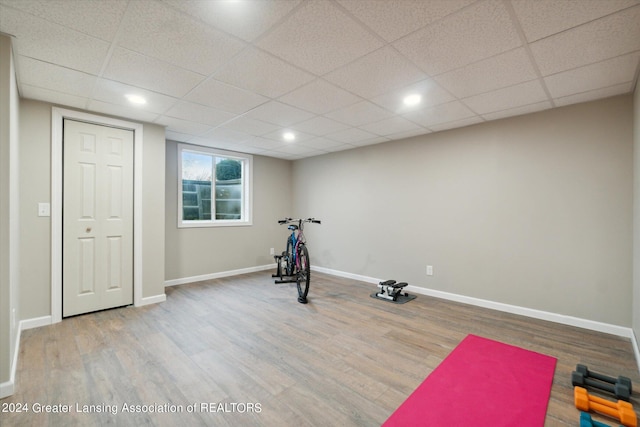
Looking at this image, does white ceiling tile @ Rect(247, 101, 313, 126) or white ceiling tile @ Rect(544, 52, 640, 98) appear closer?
white ceiling tile @ Rect(544, 52, 640, 98)

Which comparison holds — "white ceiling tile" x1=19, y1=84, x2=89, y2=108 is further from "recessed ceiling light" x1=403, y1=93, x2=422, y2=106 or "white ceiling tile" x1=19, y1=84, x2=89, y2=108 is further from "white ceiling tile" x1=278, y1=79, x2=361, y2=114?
"recessed ceiling light" x1=403, y1=93, x2=422, y2=106

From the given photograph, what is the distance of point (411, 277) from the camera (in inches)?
169

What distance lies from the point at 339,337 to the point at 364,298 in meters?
1.30

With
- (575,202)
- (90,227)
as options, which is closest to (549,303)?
(575,202)

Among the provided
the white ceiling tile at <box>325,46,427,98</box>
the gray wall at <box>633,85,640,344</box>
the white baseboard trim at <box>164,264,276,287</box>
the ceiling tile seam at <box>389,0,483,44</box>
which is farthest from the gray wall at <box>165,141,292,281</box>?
the gray wall at <box>633,85,640,344</box>

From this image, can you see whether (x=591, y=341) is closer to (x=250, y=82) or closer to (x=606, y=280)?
(x=606, y=280)

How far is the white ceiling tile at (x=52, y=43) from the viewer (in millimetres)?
1672

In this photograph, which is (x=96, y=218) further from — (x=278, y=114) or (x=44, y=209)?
(x=278, y=114)

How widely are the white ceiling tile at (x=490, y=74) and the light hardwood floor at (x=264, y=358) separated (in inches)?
92.5

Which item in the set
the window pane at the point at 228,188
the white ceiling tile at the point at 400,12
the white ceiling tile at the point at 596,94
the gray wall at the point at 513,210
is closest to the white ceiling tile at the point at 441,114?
the gray wall at the point at 513,210

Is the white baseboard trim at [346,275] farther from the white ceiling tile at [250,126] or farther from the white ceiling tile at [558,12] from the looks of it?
the white ceiling tile at [558,12]

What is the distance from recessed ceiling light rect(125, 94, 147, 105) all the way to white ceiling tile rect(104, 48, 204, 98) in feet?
0.97

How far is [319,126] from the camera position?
3736 mm

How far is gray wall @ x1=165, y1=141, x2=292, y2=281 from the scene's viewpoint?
15.2 ft
